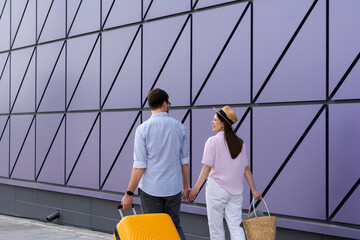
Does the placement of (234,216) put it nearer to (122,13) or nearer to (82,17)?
(122,13)

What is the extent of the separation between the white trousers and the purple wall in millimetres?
1339

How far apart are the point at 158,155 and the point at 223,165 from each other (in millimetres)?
742

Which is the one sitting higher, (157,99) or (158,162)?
(157,99)

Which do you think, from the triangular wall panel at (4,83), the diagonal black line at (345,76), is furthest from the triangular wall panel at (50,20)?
the diagonal black line at (345,76)

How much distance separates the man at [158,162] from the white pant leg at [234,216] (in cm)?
59

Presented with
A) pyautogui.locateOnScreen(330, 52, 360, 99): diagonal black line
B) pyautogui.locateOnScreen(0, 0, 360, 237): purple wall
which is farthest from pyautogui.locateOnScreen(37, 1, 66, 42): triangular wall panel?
pyautogui.locateOnScreen(330, 52, 360, 99): diagonal black line

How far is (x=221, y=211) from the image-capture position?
5.90 metres

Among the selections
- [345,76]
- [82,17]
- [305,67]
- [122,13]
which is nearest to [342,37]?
[345,76]

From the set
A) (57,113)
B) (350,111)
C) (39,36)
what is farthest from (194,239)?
(39,36)

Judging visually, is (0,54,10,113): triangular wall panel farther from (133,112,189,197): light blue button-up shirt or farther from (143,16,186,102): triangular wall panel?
(133,112,189,197): light blue button-up shirt

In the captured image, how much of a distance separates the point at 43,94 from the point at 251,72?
5.59 metres

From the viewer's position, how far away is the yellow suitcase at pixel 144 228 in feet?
15.2

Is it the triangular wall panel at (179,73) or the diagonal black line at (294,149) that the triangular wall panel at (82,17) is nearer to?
the triangular wall panel at (179,73)

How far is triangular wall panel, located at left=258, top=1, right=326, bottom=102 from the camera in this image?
6.79 m
